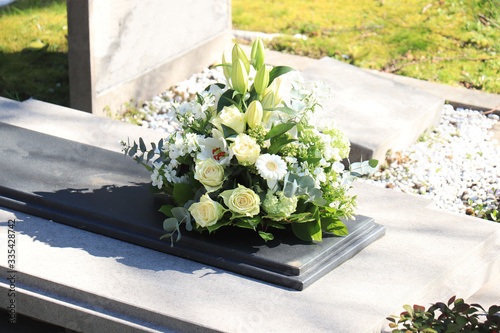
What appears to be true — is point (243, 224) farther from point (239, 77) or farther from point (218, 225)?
point (239, 77)

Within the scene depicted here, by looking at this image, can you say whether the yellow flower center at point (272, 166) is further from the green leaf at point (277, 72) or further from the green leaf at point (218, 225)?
the green leaf at point (277, 72)

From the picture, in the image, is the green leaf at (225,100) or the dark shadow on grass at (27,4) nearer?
the green leaf at (225,100)

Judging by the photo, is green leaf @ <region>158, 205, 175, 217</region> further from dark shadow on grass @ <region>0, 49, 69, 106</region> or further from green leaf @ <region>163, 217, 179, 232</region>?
dark shadow on grass @ <region>0, 49, 69, 106</region>

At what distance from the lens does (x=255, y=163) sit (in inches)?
92.1

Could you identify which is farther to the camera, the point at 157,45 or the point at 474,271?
the point at 157,45

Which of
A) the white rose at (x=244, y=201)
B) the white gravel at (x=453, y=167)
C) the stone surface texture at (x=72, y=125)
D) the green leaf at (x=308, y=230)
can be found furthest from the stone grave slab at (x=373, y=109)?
the white rose at (x=244, y=201)

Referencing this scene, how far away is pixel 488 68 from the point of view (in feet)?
18.9

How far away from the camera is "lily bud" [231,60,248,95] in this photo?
2.40 m

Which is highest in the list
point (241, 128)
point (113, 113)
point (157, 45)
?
point (241, 128)

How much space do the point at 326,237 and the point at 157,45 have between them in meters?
2.73

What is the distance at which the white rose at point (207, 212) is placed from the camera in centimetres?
233

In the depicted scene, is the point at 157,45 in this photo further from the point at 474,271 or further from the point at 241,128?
the point at 474,271

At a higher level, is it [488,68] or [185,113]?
[185,113]

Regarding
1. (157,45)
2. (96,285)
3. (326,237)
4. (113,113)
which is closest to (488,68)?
(157,45)
